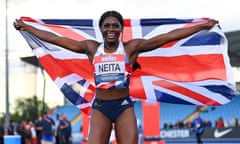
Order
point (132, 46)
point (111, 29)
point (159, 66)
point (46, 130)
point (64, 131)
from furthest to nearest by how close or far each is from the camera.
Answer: point (64, 131) → point (46, 130) → point (159, 66) → point (132, 46) → point (111, 29)

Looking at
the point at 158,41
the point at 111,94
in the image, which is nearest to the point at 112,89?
the point at 111,94

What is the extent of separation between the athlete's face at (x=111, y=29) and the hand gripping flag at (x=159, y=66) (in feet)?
6.89

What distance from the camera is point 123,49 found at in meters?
5.98

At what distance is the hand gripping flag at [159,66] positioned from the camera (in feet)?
26.3

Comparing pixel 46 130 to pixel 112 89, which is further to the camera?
pixel 46 130

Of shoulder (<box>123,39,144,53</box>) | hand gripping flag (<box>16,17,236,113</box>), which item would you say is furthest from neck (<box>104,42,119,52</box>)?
hand gripping flag (<box>16,17,236,113</box>)

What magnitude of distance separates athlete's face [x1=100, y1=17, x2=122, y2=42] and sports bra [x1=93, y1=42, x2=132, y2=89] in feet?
0.51

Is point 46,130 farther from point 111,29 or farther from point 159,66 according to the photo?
point 111,29

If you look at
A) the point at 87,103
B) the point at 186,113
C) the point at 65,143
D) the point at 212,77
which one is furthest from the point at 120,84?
the point at 186,113

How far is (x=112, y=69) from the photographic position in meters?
5.87

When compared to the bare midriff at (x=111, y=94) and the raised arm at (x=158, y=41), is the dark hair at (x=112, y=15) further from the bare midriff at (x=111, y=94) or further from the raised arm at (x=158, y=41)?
the bare midriff at (x=111, y=94)

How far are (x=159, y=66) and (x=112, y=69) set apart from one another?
2642mm

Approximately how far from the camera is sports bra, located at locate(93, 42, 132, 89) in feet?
19.2

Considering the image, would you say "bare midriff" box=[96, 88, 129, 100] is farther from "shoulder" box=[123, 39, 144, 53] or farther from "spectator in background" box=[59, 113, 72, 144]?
"spectator in background" box=[59, 113, 72, 144]
